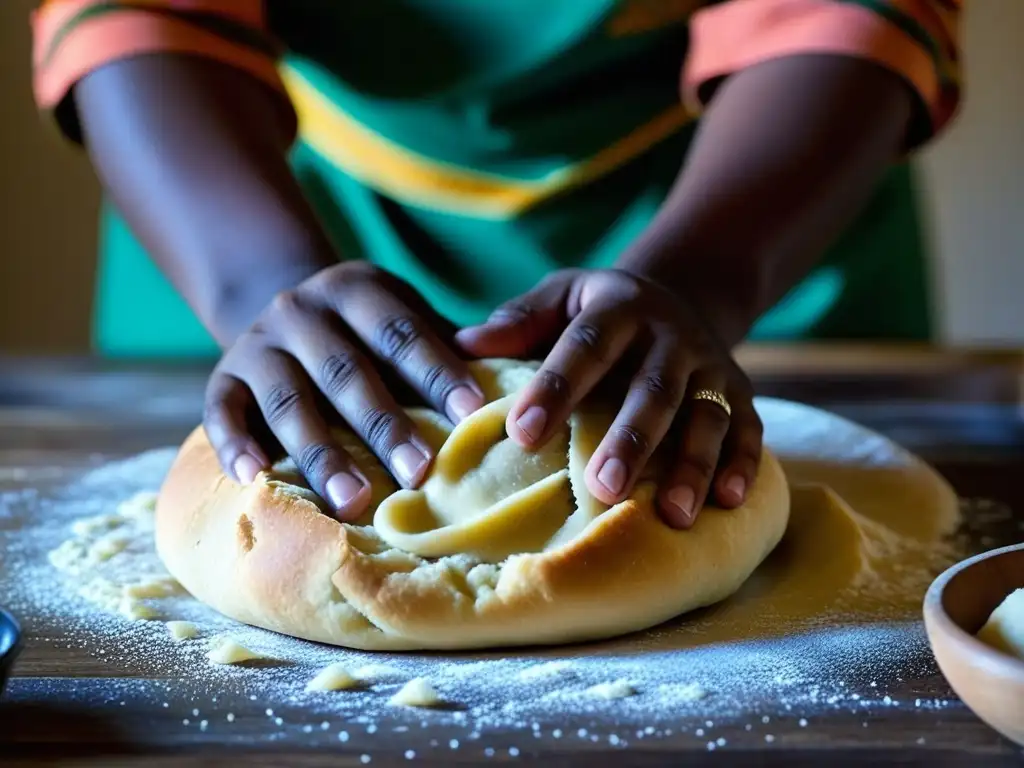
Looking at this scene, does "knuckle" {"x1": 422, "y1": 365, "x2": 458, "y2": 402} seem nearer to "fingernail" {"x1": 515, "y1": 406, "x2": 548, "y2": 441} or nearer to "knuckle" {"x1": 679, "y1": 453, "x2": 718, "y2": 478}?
"fingernail" {"x1": 515, "y1": 406, "x2": 548, "y2": 441}

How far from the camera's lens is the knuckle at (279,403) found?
2.80 feet

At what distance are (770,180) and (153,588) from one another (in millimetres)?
702

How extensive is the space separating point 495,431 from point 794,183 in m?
0.50

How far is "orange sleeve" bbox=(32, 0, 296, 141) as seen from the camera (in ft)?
3.89

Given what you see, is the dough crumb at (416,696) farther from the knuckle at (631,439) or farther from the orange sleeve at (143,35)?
the orange sleeve at (143,35)

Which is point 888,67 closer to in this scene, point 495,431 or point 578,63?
point 578,63

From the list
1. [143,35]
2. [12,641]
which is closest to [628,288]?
[12,641]

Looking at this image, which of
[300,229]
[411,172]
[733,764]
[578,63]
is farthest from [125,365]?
[733,764]

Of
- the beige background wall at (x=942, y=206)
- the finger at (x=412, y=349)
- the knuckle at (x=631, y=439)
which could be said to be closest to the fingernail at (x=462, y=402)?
the finger at (x=412, y=349)

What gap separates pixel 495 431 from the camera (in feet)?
2.66

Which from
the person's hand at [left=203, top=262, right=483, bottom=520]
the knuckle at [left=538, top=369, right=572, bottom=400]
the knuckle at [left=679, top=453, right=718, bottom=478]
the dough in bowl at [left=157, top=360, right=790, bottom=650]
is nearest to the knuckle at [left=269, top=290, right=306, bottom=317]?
the person's hand at [left=203, top=262, right=483, bottom=520]

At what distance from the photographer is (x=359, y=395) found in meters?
0.83

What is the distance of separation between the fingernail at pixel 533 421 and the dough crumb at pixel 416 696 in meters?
0.19

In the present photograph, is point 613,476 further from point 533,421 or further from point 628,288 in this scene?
point 628,288
